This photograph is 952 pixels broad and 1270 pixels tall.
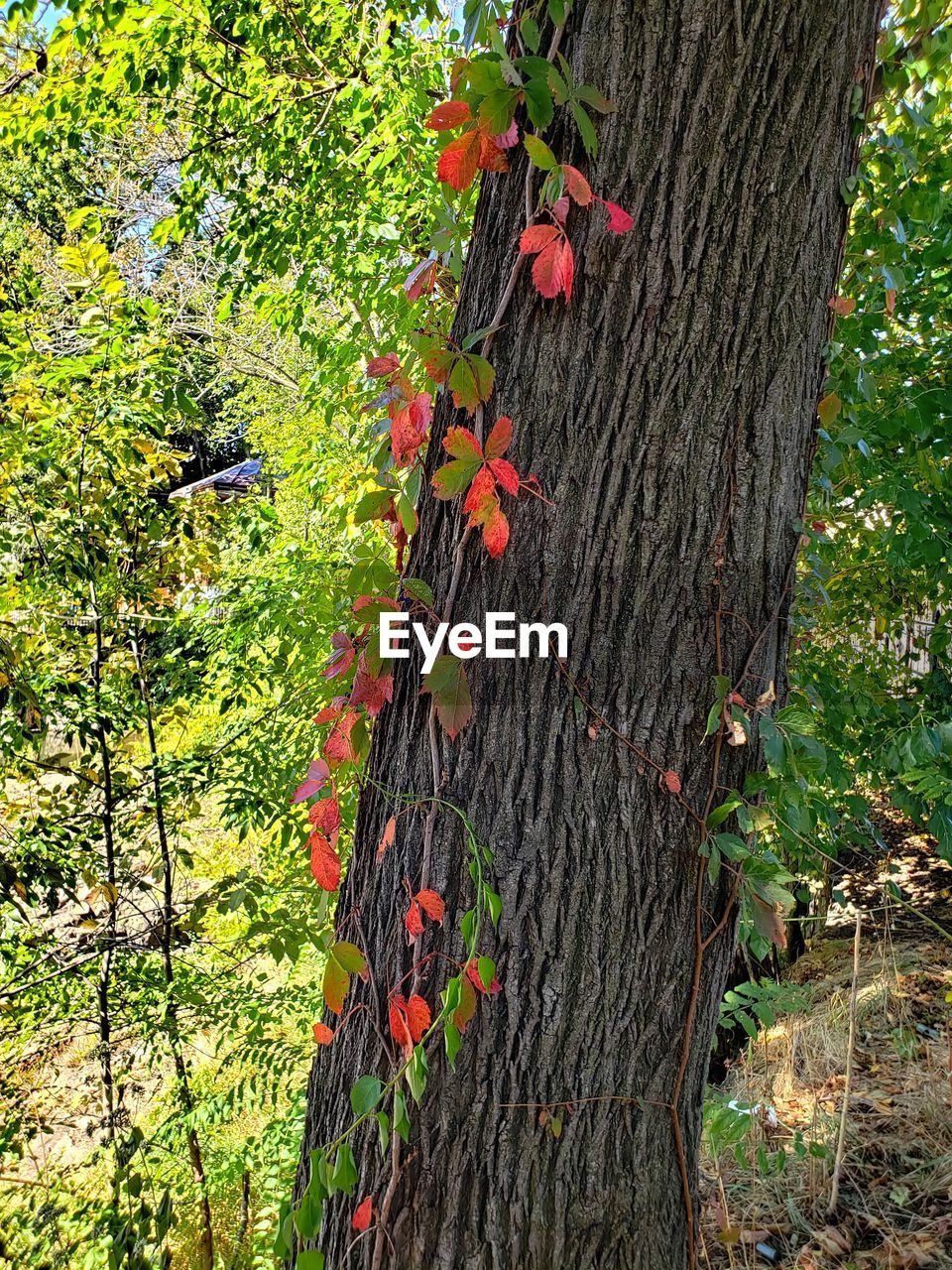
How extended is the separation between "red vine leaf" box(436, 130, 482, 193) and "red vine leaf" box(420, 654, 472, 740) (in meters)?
0.59

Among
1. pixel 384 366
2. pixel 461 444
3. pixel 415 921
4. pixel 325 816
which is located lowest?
pixel 415 921

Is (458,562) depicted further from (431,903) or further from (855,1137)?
(855,1137)

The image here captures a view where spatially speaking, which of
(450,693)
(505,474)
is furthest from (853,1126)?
(505,474)

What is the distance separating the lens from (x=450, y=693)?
1134mm

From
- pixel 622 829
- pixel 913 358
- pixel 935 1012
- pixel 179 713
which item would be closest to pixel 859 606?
pixel 913 358

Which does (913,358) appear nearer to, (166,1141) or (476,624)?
(476,624)

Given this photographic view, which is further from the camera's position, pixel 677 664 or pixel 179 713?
pixel 179 713

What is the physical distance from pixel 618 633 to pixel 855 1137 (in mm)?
2150

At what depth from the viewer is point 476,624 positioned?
45.9 inches

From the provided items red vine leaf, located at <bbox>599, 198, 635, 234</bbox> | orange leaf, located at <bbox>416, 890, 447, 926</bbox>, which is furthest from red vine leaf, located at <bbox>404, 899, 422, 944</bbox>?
red vine leaf, located at <bbox>599, 198, 635, 234</bbox>

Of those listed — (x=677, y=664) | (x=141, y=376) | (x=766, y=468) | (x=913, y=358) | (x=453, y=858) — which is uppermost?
(x=913, y=358)

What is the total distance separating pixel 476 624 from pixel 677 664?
0.26 metres

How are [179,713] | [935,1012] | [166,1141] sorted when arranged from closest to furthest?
[166,1141], [179,713], [935,1012]

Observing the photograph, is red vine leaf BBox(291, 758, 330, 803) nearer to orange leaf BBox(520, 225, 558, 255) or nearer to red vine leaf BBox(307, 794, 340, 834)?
red vine leaf BBox(307, 794, 340, 834)
